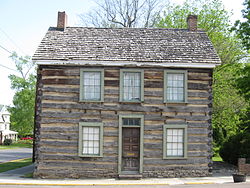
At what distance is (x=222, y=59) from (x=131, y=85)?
13.9 metres

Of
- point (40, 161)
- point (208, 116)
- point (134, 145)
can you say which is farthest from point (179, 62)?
point (40, 161)

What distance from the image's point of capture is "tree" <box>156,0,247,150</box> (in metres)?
27.2

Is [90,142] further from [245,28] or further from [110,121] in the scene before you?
[245,28]

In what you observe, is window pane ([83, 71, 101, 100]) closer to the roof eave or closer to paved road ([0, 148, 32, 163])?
the roof eave

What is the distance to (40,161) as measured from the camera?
1741 centimetres

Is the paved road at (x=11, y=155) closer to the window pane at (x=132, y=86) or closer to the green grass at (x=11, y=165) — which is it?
the green grass at (x=11, y=165)

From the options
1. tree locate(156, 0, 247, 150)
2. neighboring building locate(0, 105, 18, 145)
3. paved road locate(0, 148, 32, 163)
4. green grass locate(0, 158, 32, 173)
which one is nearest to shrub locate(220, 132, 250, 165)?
tree locate(156, 0, 247, 150)

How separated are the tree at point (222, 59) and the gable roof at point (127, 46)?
7683mm

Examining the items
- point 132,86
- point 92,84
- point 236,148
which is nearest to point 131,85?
point 132,86

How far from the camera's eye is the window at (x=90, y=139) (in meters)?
17.5

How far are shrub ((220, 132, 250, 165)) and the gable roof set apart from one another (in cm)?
689

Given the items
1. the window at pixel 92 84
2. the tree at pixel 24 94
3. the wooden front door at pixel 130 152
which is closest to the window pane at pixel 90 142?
the wooden front door at pixel 130 152

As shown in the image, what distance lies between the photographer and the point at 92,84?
17.8 meters

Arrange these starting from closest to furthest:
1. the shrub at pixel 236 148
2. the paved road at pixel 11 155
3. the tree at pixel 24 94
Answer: the shrub at pixel 236 148 → the paved road at pixel 11 155 → the tree at pixel 24 94
